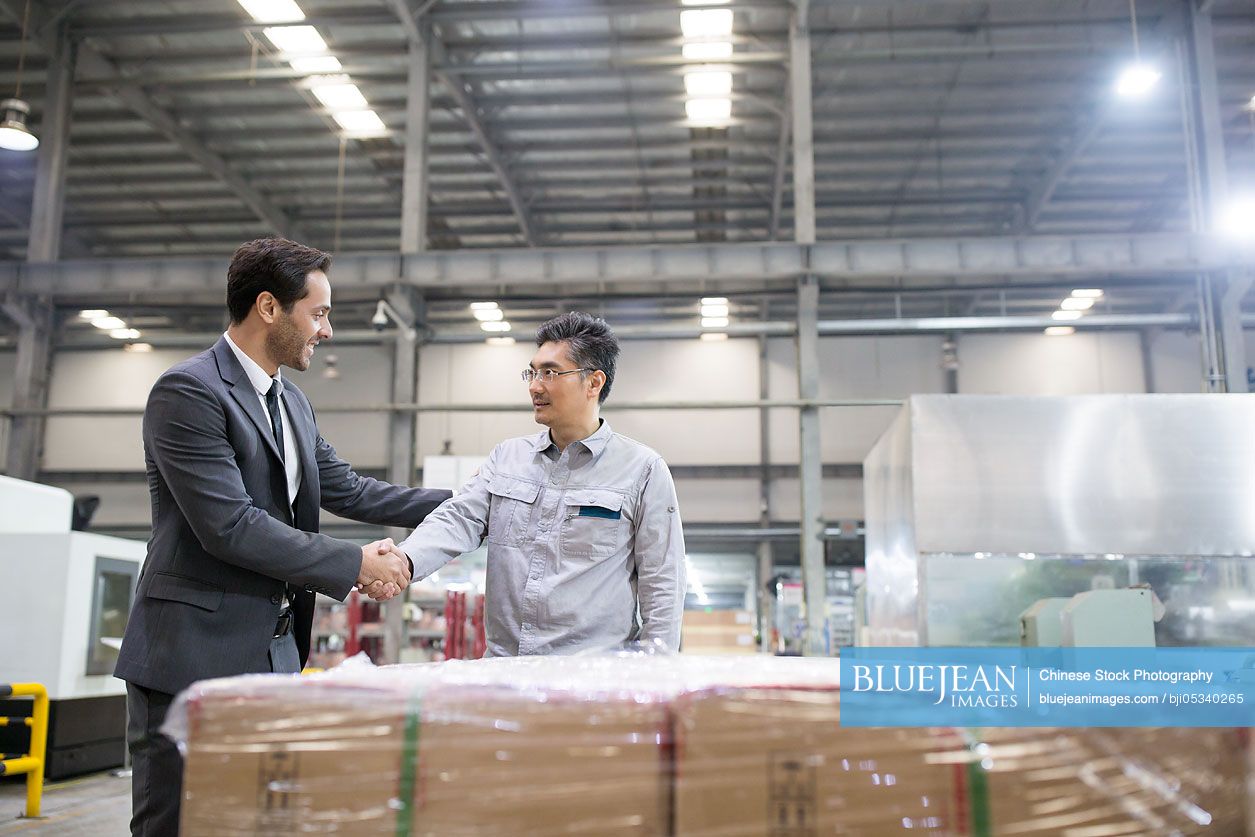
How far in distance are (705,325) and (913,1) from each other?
751 cm

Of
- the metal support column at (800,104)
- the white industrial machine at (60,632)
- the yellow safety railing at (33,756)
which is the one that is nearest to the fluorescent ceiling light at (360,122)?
the metal support column at (800,104)

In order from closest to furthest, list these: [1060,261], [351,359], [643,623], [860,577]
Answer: [643,623], [1060,261], [860,577], [351,359]

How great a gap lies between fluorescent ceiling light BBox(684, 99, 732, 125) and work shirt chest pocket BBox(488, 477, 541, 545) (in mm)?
12606

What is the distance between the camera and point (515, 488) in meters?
2.83

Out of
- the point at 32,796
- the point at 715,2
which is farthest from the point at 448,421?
the point at 32,796

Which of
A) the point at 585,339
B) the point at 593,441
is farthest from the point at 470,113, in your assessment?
the point at 593,441

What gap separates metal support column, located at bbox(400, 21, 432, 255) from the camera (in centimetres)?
1321

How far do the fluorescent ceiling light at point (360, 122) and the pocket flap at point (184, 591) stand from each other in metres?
13.4

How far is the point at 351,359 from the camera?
20.5 meters

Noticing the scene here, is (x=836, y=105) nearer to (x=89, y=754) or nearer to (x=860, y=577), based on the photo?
(x=860, y=577)

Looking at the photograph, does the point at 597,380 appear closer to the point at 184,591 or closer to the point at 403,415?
the point at 184,591

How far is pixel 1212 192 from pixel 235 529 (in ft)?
43.9
